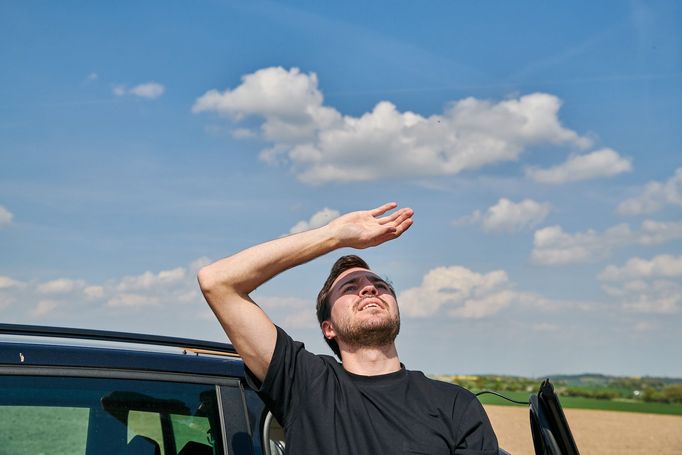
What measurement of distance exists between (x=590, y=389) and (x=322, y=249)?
45899 mm

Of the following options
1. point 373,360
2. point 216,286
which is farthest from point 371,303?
point 216,286

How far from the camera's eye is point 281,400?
10.1 ft

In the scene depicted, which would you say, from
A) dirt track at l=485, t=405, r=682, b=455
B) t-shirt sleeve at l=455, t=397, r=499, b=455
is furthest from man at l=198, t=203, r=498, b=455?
dirt track at l=485, t=405, r=682, b=455

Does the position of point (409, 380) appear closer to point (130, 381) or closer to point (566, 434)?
point (566, 434)

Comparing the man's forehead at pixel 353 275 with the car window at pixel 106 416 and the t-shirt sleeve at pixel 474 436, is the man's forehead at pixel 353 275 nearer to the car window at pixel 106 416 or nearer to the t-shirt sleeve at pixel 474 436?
the t-shirt sleeve at pixel 474 436

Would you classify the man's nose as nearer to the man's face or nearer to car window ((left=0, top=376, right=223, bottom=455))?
the man's face

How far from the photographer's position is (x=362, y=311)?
357 cm

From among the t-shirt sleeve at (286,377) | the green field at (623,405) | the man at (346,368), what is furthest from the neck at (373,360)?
the green field at (623,405)

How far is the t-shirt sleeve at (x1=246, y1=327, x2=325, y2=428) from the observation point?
→ 304 cm

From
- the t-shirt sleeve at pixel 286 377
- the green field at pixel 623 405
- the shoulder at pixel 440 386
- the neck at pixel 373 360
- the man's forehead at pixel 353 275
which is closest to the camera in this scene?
the t-shirt sleeve at pixel 286 377

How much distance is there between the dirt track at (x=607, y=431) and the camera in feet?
70.3

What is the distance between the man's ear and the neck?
0.25 m

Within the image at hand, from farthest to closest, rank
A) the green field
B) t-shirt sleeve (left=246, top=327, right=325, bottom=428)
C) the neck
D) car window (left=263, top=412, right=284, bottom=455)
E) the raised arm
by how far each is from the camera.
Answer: the green field, the neck, the raised arm, t-shirt sleeve (left=246, top=327, right=325, bottom=428), car window (left=263, top=412, right=284, bottom=455)

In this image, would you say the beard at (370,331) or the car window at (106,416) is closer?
the car window at (106,416)
